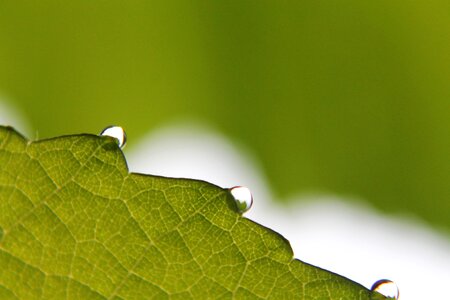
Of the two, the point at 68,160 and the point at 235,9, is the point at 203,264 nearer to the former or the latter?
the point at 68,160

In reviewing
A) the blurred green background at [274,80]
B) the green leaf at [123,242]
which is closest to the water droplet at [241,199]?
the green leaf at [123,242]

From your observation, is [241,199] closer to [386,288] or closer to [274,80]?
[386,288]

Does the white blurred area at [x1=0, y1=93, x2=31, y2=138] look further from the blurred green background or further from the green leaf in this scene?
the green leaf

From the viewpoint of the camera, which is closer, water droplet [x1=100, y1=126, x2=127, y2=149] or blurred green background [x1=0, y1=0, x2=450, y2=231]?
water droplet [x1=100, y1=126, x2=127, y2=149]

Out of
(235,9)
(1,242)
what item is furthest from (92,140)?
(235,9)

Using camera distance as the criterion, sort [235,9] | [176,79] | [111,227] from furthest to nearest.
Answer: [176,79] → [235,9] → [111,227]

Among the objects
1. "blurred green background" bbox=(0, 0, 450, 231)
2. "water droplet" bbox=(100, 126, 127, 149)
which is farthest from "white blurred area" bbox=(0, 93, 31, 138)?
"water droplet" bbox=(100, 126, 127, 149)
